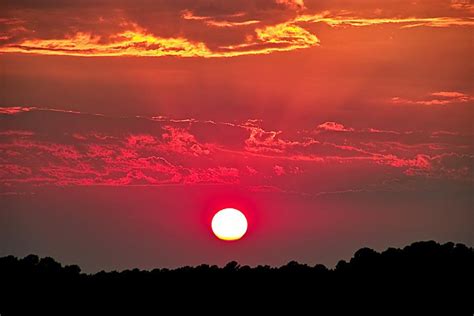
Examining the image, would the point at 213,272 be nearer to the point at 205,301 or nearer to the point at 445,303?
the point at 205,301

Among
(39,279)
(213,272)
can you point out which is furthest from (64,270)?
(213,272)

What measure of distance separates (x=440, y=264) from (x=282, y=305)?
37.7 ft

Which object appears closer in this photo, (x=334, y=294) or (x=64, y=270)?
(x=334, y=294)

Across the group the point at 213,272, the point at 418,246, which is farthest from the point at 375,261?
the point at 213,272

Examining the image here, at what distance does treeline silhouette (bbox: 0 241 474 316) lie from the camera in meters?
119

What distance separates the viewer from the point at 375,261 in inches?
4838

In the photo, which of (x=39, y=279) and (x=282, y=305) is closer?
(x=282, y=305)

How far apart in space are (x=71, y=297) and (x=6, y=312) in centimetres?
506

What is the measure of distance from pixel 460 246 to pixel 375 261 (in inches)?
242

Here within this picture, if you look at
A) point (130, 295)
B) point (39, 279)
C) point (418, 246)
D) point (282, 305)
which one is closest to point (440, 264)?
point (418, 246)

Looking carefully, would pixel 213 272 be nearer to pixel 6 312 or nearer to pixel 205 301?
pixel 205 301

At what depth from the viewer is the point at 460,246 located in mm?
123125

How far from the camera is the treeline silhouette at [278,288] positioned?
11875 cm

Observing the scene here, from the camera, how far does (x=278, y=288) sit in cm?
12144
